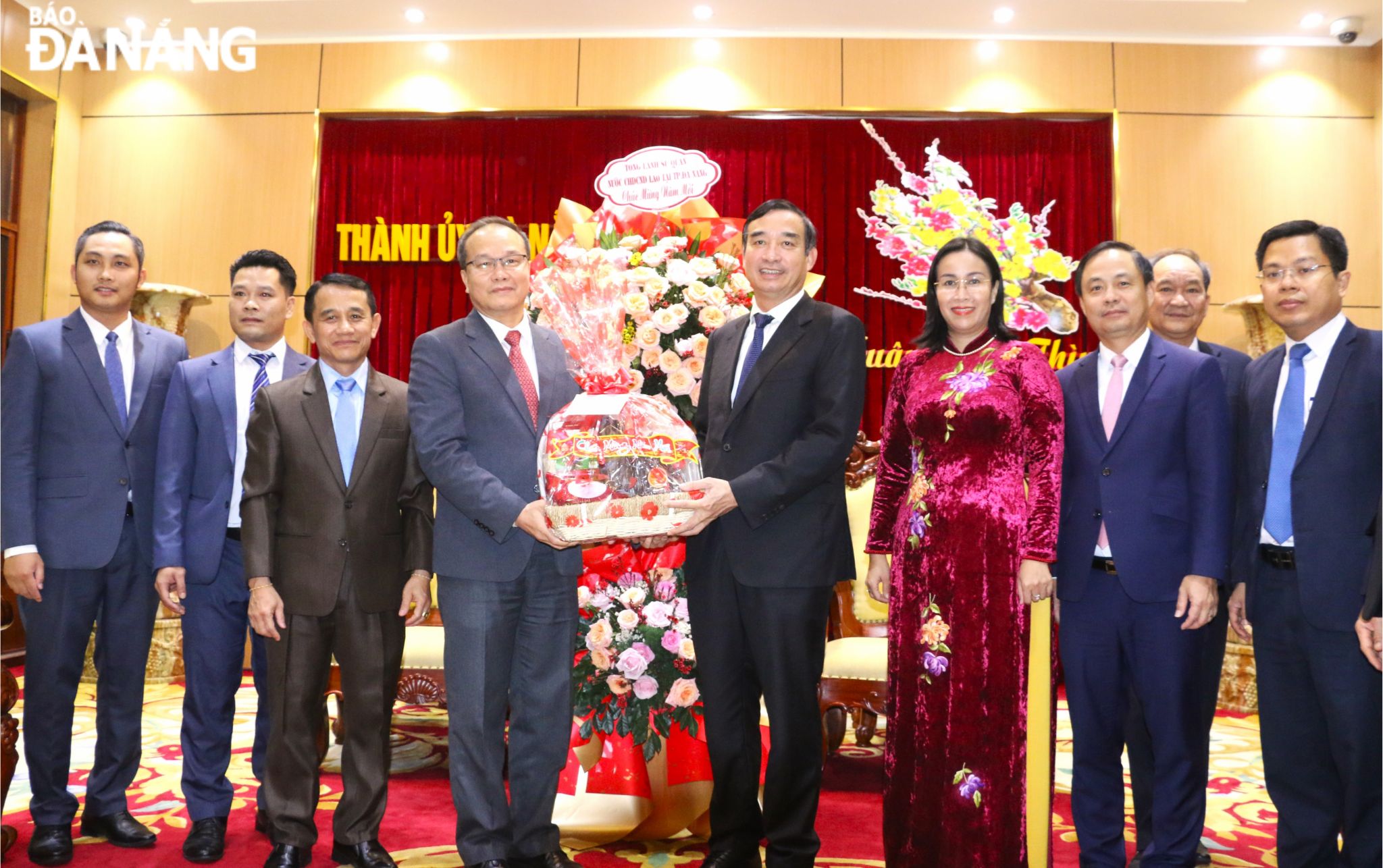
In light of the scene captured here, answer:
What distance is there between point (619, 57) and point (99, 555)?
4.58 meters

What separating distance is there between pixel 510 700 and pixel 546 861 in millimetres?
398

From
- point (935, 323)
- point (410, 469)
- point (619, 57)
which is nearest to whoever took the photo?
point (935, 323)

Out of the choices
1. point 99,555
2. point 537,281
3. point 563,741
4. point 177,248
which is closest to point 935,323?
point 537,281

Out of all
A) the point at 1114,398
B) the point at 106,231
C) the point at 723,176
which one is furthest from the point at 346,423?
the point at 723,176

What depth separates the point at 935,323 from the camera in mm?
2430

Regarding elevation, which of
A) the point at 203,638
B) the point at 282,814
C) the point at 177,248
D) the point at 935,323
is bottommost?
the point at 282,814

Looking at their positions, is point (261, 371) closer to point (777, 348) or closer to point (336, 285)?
point (336, 285)

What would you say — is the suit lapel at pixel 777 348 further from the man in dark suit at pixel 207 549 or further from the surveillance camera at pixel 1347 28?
the surveillance camera at pixel 1347 28

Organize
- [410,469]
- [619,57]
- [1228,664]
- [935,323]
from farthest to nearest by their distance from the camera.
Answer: [619,57], [1228,664], [410,469], [935,323]

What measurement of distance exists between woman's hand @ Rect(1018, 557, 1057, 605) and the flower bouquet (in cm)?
A: 94

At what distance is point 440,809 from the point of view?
3174mm

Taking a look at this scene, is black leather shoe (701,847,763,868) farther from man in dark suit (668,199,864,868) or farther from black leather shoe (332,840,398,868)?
black leather shoe (332,840,398,868)

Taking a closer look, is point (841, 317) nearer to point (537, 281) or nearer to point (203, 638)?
point (537, 281)
